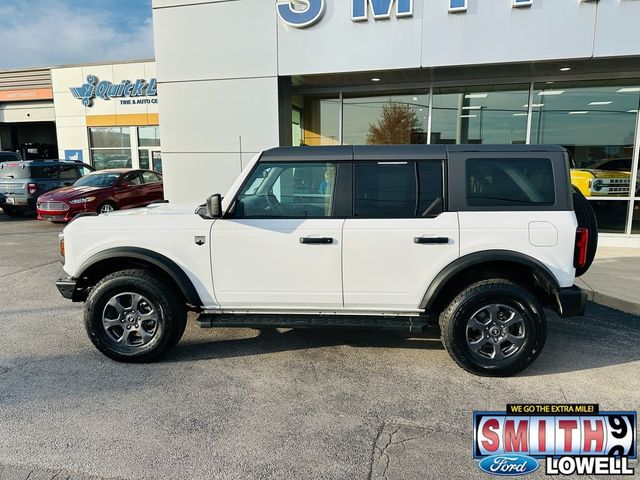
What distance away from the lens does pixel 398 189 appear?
356 centimetres

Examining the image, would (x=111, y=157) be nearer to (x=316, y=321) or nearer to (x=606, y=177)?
(x=606, y=177)

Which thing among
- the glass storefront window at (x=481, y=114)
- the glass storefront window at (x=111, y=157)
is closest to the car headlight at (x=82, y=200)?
the glass storefront window at (x=481, y=114)

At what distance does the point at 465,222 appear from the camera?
3.42 meters

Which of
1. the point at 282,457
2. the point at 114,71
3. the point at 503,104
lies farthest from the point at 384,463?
the point at 114,71

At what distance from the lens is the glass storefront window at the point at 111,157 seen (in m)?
21.0

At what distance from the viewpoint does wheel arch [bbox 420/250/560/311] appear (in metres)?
3.37

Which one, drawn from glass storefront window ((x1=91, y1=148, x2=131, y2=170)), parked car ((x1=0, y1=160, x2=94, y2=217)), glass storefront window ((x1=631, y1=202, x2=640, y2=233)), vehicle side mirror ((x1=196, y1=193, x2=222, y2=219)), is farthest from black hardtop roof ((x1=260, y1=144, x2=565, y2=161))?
glass storefront window ((x1=91, y1=148, x2=131, y2=170))

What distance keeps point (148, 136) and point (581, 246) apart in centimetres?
2059

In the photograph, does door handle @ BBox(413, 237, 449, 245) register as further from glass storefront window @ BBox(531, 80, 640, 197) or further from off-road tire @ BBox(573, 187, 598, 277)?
glass storefront window @ BBox(531, 80, 640, 197)

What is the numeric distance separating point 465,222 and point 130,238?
2801 millimetres

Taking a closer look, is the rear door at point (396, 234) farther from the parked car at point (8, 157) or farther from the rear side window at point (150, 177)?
the parked car at point (8, 157)

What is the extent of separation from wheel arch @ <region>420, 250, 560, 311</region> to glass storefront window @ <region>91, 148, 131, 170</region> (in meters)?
20.6

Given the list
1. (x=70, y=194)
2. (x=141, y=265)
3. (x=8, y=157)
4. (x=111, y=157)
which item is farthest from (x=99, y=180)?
(x=111, y=157)

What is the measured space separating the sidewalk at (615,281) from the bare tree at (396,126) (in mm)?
4402
